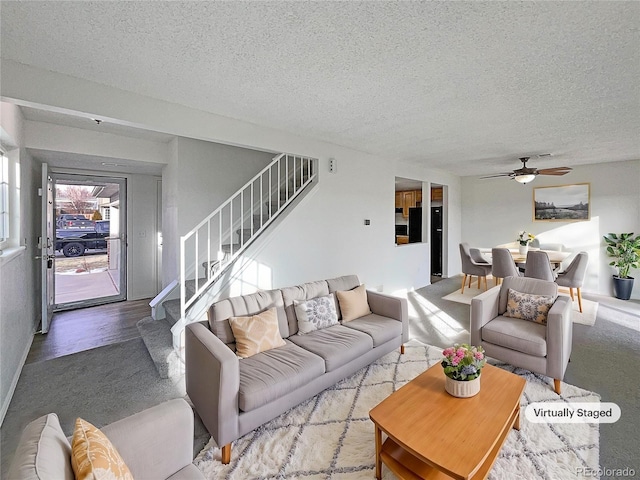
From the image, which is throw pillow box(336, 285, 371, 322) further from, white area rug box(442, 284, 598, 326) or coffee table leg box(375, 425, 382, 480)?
white area rug box(442, 284, 598, 326)

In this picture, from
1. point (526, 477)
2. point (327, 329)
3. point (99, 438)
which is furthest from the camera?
point (327, 329)

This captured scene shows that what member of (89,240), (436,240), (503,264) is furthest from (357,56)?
(436,240)

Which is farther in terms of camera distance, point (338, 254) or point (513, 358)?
point (338, 254)

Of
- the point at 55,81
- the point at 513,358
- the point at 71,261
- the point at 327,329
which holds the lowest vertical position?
the point at 513,358

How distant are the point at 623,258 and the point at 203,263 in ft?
22.6

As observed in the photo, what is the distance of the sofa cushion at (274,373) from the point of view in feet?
6.23

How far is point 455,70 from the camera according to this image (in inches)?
83.9

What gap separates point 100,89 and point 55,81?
0.27 meters

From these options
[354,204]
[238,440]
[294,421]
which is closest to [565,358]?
[294,421]

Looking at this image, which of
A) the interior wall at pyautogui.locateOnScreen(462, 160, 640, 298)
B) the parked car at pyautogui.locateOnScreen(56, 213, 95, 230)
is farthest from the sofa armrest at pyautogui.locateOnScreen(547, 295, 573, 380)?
the parked car at pyautogui.locateOnScreen(56, 213, 95, 230)

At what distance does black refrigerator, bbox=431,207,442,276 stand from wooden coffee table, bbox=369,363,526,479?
5657mm

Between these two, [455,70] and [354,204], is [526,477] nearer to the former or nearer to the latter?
[455,70]

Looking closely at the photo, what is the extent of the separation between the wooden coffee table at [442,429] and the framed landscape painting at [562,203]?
17.9ft

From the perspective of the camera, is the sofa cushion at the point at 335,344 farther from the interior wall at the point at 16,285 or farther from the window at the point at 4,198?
the window at the point at 4,198
